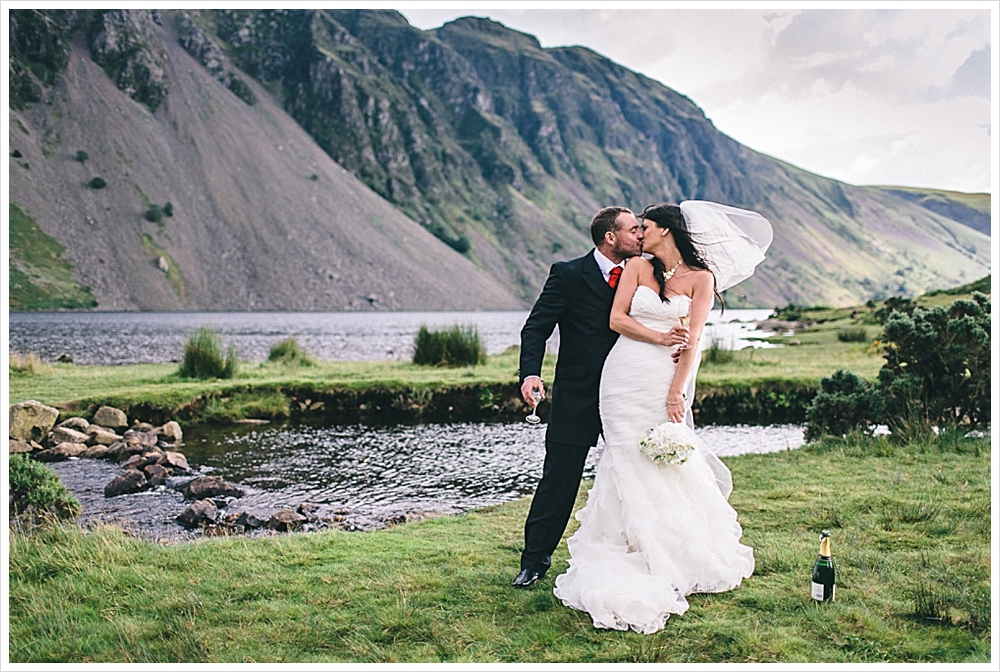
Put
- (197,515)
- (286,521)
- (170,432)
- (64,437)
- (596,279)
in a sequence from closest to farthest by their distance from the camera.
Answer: (596,279) < (286,521) < (197,515) < (64,437) < (170,432)

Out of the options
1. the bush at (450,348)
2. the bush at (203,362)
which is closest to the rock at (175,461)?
the bush at (203,362)

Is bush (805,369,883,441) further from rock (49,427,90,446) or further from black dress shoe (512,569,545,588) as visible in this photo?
rock (49,427,90,446)

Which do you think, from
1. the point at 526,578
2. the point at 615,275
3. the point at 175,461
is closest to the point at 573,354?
the point at 615,275

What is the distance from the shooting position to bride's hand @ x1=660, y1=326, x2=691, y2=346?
4.40 m

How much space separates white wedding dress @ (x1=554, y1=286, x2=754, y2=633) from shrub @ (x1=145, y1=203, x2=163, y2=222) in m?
91.3

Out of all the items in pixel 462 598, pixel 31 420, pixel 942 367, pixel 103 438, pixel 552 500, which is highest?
pixel 942 367

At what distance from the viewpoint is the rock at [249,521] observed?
7.87 metres

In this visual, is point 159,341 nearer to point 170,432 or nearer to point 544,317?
point 170,432

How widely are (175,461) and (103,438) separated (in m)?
2.23

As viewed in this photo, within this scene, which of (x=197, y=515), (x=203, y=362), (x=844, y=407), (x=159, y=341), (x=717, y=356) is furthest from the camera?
(x=159, y=341)

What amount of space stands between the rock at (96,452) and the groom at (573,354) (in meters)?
9.00

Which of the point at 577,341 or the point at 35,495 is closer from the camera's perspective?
the point at 577,341

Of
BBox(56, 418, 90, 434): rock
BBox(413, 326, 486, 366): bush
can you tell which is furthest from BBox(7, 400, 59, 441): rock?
Result: BBox(413, 326, 486, 366): bush

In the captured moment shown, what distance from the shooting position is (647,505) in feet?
14.4
